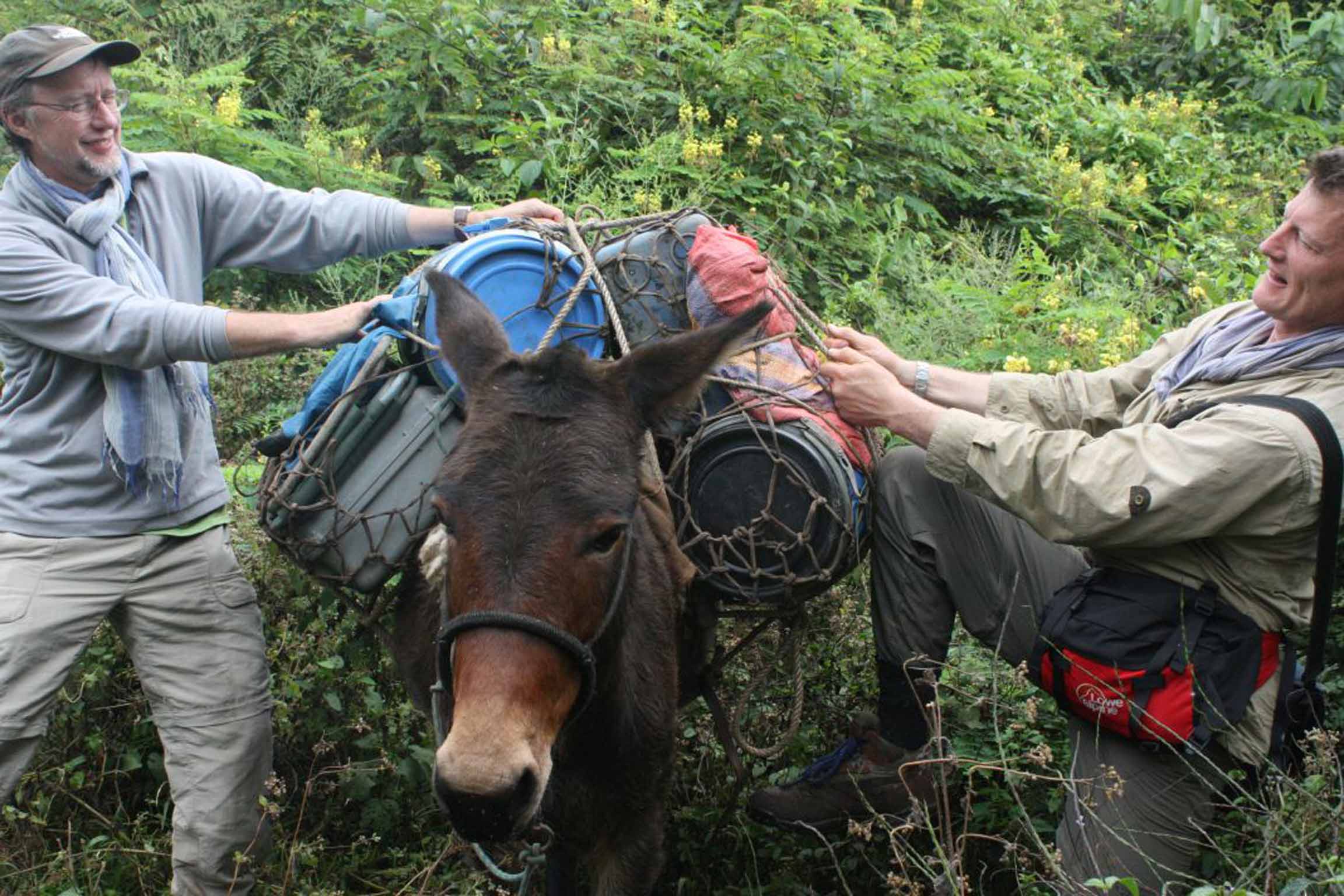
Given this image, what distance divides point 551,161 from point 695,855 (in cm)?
458

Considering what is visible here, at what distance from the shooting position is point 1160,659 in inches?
122

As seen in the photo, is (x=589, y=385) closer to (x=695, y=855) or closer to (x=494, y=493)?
(x=494, y=493)

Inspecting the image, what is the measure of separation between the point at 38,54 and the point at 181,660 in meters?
2.09

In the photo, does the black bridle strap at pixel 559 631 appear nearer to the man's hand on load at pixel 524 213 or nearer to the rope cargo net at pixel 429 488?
the rope cargo net at pixel 429 488

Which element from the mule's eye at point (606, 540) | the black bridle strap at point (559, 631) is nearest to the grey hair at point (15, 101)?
the black bridle strap at point (559, 631)

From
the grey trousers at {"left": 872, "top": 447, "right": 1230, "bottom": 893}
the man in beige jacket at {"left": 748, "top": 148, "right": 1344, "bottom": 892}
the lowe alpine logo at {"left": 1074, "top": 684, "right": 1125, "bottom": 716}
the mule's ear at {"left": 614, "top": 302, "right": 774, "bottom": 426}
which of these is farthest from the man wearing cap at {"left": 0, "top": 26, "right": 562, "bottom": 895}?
the lowe alpine logo at {"left": 1074, "top": 684, "right": 1125, "bottom": 716}

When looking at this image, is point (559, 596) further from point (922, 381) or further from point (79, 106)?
point (79, 106)

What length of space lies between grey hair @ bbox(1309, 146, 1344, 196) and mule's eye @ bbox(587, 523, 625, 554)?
2.18 meters

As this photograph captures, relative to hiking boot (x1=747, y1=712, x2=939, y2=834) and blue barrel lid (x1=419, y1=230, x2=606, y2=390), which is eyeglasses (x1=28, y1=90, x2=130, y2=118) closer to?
blue barrel lid (x1=419, y1=230, x2=606, y2=390)

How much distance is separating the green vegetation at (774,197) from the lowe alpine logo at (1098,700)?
0.32 metres

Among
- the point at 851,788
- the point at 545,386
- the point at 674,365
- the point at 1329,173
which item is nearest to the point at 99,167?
the point at 545,386

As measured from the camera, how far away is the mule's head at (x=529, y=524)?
2424mm

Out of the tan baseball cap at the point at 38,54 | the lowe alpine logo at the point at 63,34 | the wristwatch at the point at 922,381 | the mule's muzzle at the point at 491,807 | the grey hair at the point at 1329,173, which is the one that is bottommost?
the mule's muzzle at the point at 491,807

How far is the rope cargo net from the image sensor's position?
339 centimetres
